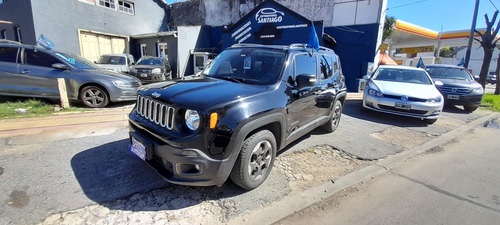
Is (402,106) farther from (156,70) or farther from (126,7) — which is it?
(126,7)

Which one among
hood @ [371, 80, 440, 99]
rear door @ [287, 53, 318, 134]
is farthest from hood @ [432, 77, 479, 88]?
rear door @ [287, 53, 318, 134]

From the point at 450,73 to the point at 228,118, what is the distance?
34.8 ft

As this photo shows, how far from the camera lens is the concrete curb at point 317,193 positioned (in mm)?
2414

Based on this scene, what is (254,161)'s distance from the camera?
280 cm

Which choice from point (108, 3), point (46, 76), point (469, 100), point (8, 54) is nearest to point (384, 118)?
point (469, 100)

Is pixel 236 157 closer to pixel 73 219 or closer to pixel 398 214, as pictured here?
pixel 73 219

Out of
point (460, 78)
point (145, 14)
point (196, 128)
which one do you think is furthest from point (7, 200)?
point (145, 14)

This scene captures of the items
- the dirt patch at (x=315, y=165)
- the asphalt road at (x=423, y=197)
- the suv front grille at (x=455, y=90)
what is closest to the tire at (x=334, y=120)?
the dirt patch at (x=315, y=165)

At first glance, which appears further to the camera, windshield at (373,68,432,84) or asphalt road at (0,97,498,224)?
windshield at (373,68,432,84)

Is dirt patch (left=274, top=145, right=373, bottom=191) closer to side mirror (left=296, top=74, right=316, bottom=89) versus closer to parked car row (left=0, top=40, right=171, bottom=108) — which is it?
side mirror (left=296, top=74, right=316, bottom=89)

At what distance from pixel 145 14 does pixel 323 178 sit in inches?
770

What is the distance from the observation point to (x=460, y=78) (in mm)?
8734

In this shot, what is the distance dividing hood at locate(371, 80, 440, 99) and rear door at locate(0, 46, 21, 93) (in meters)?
9.40

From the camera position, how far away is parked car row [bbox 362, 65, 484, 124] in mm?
6070
